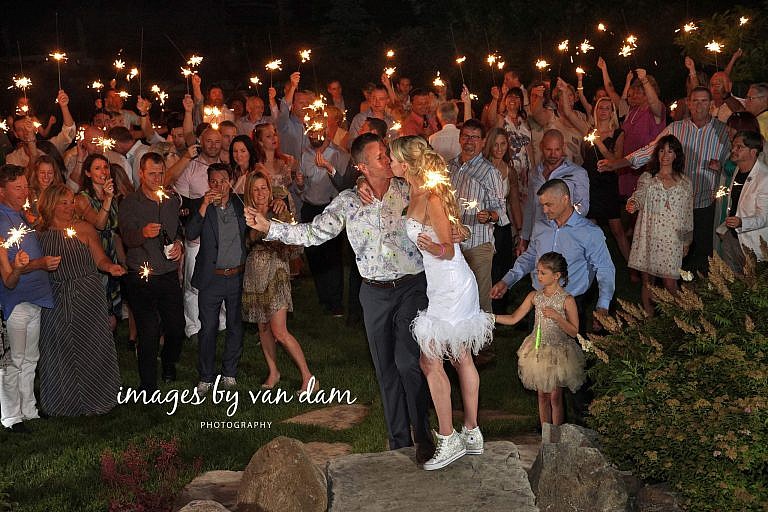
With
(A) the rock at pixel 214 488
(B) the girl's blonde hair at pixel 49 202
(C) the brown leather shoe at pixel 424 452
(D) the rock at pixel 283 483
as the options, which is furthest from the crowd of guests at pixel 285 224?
(A) the rock at pixel 214 488

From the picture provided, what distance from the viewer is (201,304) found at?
8445mm

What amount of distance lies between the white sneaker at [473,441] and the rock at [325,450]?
4.17ft

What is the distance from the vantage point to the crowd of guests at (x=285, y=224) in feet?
23.9

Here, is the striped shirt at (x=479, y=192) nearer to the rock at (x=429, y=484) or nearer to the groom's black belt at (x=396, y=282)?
the groom's black belt at (x=396, y=282)

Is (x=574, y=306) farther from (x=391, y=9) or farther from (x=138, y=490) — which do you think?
(x=391, y=9)

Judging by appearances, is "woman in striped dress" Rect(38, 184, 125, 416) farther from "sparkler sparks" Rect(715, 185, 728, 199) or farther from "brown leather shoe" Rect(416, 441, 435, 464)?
"sparkler sparks" Rect(715, 185, 728, 199)

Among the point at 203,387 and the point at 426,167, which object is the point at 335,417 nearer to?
the point at 203,387

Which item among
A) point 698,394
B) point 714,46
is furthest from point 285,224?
point 714,46

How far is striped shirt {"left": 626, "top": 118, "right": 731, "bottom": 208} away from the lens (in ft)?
34.5

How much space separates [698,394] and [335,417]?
3.38m

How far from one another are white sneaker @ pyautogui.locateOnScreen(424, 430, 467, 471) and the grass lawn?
1.31 meters

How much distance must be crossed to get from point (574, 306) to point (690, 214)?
2910mm

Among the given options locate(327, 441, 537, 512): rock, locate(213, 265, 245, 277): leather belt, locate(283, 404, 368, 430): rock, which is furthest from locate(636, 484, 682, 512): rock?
locate(213, 265, 245, 277): leather belt

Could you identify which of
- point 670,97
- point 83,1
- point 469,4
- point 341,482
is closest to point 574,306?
point 341,482
